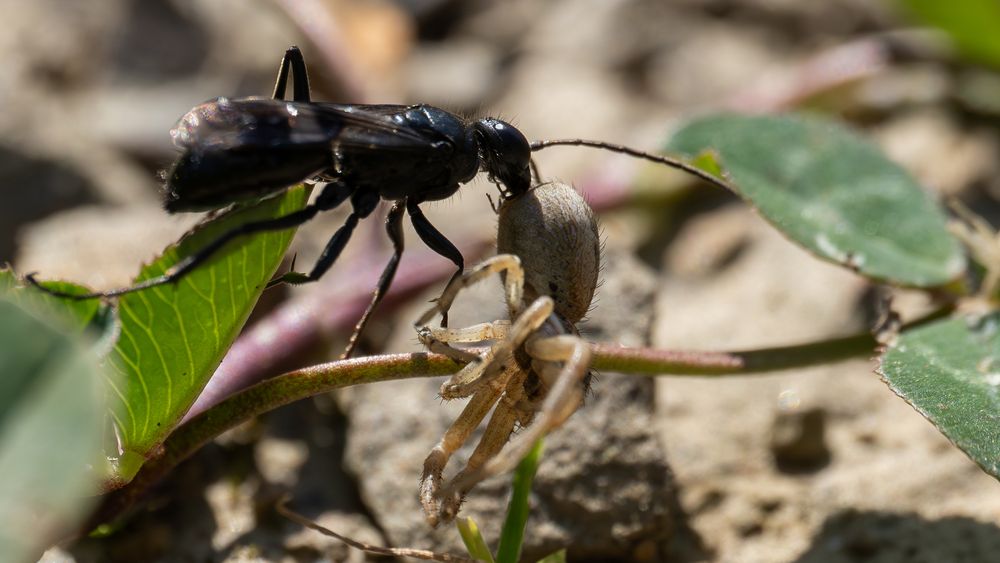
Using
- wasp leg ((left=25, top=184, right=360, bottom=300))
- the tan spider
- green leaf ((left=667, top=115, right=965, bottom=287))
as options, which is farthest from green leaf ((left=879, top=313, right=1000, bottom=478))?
wasp leg ((left=25, top=184, right=360, bottom=300))

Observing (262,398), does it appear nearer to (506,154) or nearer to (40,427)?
(40,427)

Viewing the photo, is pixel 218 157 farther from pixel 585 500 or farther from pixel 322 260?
pixel 585 500

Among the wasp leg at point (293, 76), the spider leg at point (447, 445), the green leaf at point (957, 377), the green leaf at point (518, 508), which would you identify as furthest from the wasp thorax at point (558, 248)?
the wasp leg at point (293, 76)

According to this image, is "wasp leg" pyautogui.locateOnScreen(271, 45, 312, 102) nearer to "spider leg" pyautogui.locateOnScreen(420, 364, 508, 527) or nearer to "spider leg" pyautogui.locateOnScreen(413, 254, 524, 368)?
"spider leg" pyautogui.locateOnScreen(413, 254, 524, 368)

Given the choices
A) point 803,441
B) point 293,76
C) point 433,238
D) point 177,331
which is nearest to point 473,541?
point 177,331

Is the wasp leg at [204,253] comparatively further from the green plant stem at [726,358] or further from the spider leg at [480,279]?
the green plant stem at [726,358]

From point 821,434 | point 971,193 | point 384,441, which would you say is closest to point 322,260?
point 384,441
